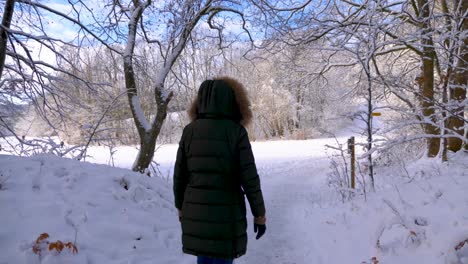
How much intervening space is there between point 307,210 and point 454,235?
3.82 meters

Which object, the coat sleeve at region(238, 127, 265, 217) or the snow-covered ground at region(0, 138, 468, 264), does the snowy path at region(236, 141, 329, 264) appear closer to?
the snow-covered ground at region(0, 138, 468, 264)

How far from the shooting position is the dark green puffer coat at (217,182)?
2402mm

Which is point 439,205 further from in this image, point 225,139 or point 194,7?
point 194,7

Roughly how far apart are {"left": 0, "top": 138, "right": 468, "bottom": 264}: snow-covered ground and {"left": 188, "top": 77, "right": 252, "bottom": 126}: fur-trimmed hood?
1.85m

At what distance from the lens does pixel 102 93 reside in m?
6.34

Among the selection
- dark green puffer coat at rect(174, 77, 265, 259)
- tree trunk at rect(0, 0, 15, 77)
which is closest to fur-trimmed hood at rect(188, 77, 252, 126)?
dark green puffer coat at rect(174, 77, 265, 259)

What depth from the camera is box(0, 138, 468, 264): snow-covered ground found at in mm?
3213

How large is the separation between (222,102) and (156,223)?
8.43ft

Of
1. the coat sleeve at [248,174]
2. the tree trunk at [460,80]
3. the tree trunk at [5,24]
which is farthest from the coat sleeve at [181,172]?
the tree trunk at [460,80]

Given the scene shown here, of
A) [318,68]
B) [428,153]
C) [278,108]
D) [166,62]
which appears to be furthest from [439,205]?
[278,108]

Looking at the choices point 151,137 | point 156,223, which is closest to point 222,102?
point 156,223

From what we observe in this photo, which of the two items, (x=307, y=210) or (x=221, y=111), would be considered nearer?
(x=221, y=111)

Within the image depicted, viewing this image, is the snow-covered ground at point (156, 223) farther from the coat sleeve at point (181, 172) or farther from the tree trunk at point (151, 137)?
the tree trunk at point (151, 137)

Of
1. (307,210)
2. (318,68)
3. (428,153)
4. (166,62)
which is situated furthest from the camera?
(318,68)
